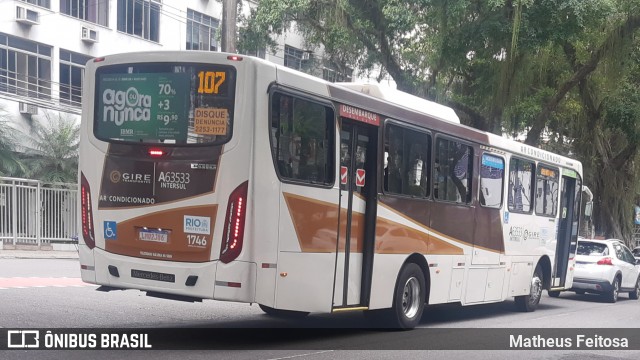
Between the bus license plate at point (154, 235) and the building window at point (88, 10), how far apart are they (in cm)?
2436

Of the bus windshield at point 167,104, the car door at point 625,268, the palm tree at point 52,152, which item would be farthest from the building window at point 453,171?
the palm tree at point 52,152

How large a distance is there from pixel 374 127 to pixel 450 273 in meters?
3.18

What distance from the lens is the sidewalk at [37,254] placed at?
23.8 meters

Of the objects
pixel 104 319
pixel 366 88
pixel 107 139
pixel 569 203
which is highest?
pixel 366 88

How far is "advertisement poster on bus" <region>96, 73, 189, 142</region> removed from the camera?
30.8 feet

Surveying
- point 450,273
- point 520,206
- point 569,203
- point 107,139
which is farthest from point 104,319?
point 569,203

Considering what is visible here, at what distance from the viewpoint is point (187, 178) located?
30.4 feet

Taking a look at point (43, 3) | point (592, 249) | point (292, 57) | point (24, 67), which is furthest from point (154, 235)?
point (292, 57)

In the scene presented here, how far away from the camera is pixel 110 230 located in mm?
9703

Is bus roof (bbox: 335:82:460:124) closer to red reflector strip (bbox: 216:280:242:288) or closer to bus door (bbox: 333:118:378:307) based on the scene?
bus door (bbox: 333:118:378:307)

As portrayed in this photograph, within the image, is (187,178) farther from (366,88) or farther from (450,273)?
(450,273)

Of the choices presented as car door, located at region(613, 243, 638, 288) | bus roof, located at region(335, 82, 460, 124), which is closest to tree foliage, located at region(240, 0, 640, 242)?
car door, located at region(613, 243, 638, 288)

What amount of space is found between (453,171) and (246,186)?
519 centimetres

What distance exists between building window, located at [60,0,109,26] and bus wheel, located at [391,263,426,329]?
77.2ft
